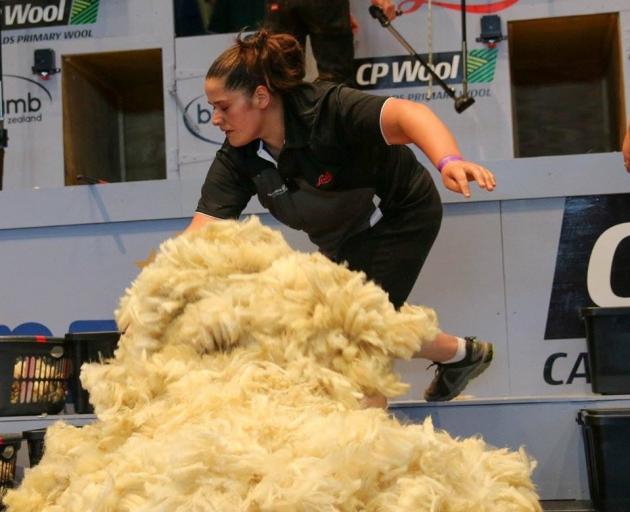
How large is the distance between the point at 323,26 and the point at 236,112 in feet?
5.99

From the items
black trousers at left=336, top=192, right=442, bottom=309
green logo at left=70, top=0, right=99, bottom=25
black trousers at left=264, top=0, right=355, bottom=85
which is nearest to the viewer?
black trousers at left=336, top=192, right=442, bottom=309

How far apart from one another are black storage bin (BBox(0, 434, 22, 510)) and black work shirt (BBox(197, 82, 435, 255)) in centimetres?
59

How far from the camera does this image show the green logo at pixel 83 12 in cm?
444

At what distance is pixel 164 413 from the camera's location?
2.25ft

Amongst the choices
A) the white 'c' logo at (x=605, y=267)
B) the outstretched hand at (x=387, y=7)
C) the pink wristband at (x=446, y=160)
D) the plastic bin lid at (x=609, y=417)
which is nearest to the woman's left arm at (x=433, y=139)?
the pink wristband at (x=446, y=160)

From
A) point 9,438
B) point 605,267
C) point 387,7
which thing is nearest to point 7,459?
point 9,438

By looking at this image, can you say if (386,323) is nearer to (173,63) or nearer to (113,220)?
(113,220)

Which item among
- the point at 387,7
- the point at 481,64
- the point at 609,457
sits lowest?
the point at 609,457

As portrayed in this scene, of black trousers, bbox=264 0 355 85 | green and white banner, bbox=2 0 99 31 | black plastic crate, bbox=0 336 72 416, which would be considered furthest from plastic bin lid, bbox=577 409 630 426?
green and white banner, bbox=2 0 99 31

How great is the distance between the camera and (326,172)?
175 centimetres

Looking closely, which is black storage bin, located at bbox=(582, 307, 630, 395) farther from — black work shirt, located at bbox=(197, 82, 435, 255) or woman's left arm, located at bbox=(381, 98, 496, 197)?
woman's left arm, located at bbox=(381, 98, 496, 197)

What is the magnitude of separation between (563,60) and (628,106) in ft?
3.23

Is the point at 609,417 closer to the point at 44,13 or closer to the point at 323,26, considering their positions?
the point at 323,26

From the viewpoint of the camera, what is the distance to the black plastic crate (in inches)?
73.9
